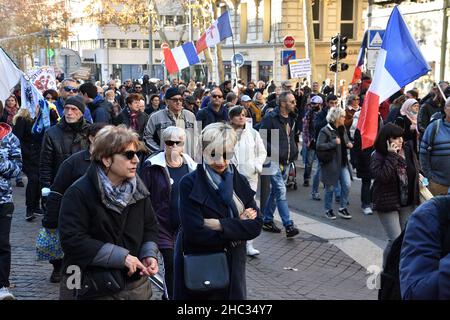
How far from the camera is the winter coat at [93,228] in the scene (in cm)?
363

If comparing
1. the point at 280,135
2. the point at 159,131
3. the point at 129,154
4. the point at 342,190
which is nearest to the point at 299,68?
the point at 342,190

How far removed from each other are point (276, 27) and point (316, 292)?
34.4 metres

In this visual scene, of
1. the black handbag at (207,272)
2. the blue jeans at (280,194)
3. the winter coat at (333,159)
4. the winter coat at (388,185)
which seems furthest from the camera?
the winter coat at (333,159)

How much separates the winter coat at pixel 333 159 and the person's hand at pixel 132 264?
625 cm

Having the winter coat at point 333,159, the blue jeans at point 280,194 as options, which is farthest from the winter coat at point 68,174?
the winter coat at point 333,159

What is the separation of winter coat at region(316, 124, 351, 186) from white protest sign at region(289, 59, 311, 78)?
9.64 meters

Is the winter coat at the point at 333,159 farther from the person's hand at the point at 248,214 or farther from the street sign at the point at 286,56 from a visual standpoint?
the street sign at the point at 286,56

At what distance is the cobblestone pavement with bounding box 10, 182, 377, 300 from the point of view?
6.30 meters

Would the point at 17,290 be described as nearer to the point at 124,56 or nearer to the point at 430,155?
the point at 430,155

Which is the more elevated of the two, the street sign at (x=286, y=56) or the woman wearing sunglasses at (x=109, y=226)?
the street sign at (x=286, y=56)

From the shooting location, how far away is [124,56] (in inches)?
3083

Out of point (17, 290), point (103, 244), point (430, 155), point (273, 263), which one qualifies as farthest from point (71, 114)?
point (430, 155)

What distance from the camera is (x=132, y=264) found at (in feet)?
12.1

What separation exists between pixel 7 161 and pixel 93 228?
2.30 metres
